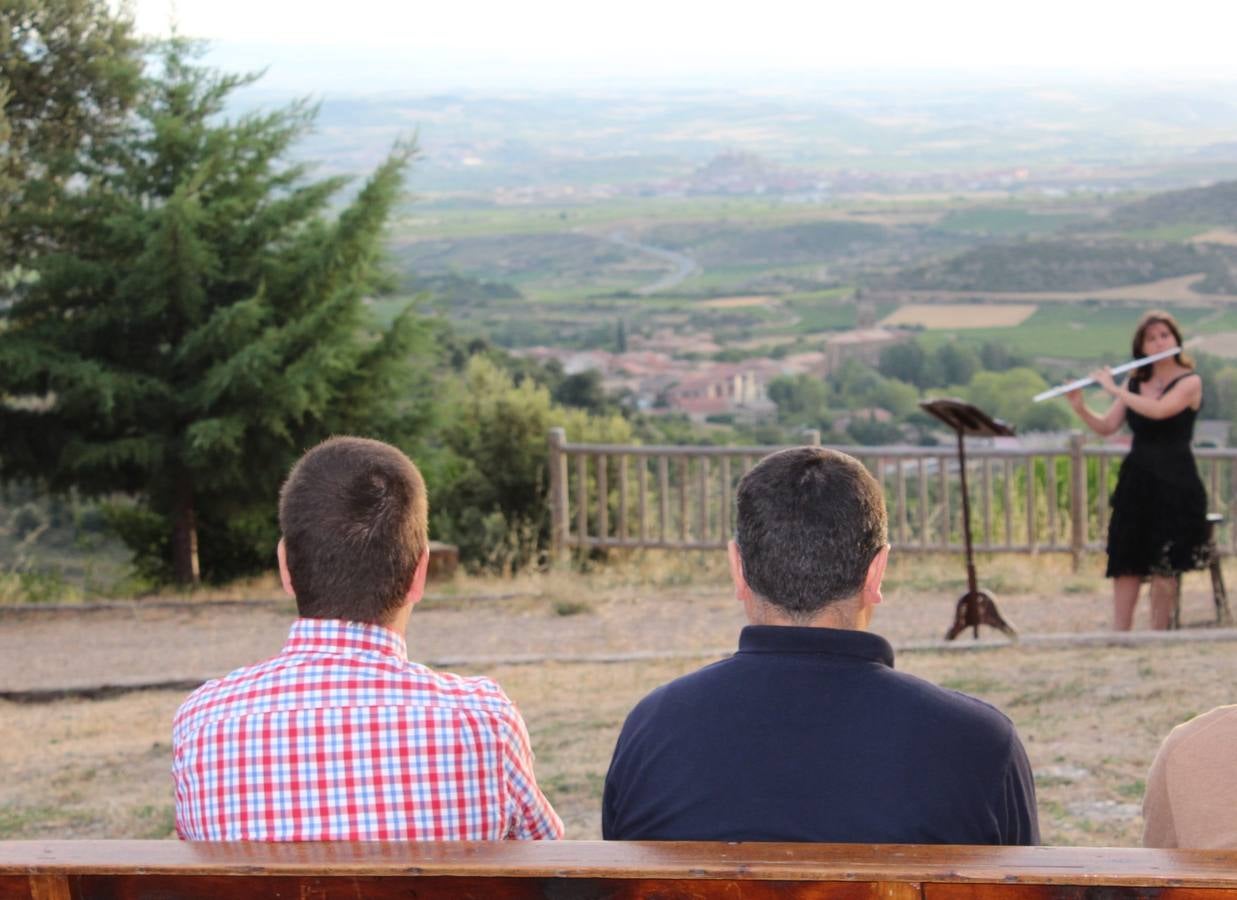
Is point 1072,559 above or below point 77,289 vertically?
below

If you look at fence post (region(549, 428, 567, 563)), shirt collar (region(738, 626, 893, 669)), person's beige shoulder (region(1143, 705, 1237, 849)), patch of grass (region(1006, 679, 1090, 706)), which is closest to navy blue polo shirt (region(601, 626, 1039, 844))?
shirt collar (region(738, 626, 893, 669))

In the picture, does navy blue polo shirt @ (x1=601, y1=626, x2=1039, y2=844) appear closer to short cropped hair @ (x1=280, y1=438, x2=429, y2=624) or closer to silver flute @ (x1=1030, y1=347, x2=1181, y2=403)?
short cropped hair @ (x1=280, y1=438, x2=429, y2=624)

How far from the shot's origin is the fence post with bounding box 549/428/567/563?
41.2 ft

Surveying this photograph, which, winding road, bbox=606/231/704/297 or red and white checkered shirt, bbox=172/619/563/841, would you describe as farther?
winding road, bbox=606/231/704/297

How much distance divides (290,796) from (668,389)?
38944 millimetres

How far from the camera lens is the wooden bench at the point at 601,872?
172cm

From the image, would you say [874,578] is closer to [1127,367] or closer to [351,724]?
[351,724]

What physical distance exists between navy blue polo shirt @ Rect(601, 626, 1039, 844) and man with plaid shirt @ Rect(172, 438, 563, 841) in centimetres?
26

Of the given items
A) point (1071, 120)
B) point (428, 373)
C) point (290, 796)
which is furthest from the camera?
point (1071, 120)

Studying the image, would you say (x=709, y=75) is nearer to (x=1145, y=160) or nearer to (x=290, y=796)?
(x=1145, y=160)

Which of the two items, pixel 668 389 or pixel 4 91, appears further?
pixel 668 389

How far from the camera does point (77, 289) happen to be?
12.9m

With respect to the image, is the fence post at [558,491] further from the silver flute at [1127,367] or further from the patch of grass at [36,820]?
the patch of grass at [36,820]

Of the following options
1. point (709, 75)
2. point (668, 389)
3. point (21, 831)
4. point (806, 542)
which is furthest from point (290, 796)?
point (709, 75)
